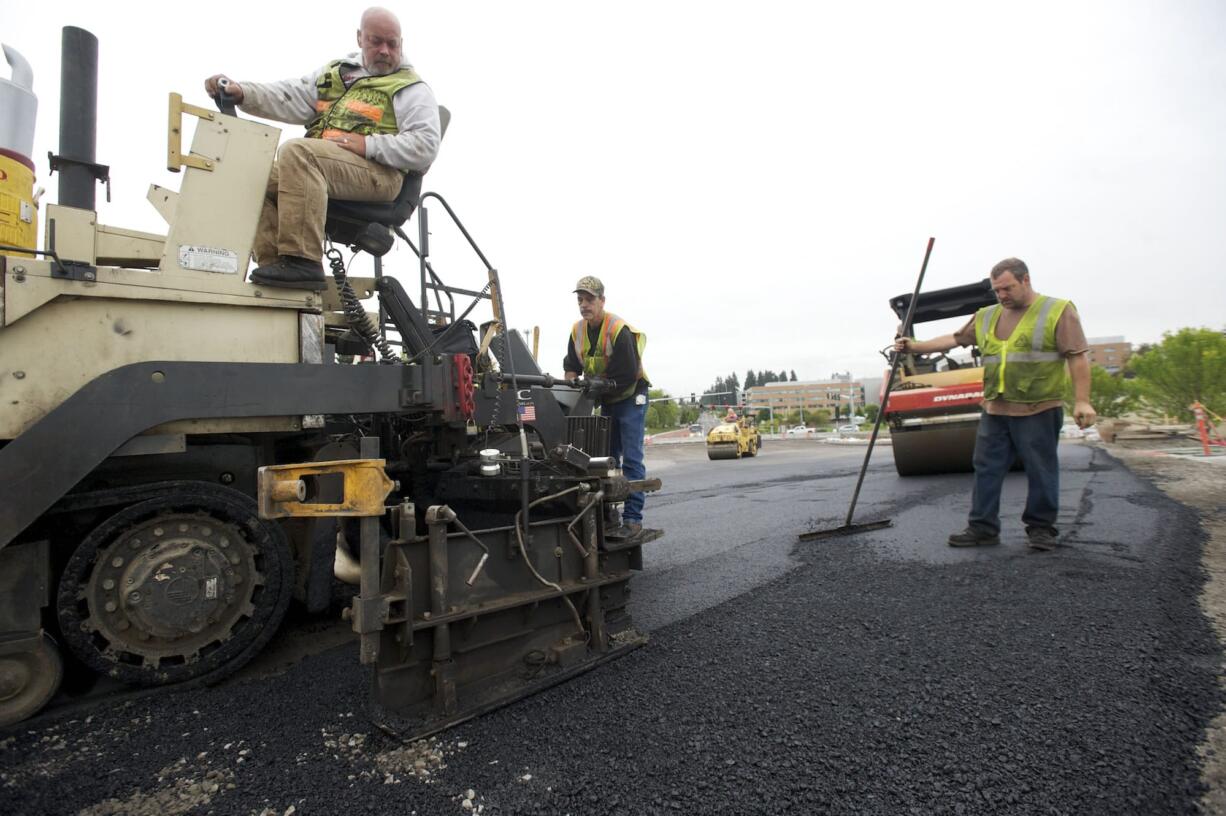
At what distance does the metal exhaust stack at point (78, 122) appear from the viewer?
8.43ft

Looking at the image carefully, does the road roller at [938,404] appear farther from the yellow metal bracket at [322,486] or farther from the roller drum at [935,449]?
the yellow metal bracket at [322,486]

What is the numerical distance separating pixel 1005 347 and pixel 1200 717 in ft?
9.10

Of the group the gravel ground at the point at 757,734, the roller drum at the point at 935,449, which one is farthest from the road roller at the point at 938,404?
the gravel ground at the point at 757,734

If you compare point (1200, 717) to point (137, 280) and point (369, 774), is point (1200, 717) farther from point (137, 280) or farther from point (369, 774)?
point (137, 280)

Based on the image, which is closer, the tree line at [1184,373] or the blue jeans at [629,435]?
the blue jeans at [629,435]

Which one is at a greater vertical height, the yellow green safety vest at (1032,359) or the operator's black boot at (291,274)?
the operator's black boot at (291,274)

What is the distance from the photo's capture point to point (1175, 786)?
1.47 m

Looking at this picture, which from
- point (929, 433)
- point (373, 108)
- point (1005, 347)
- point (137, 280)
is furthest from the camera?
point (929, 433)

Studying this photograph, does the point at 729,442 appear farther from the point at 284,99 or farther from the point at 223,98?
the point at 223,98

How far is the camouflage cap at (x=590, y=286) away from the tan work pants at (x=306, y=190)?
1626 mm

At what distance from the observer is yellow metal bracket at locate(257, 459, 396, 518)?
6.05 feet

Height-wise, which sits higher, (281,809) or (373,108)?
(373,108)

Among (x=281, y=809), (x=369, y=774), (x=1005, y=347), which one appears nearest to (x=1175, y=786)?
(x=369, y=774)

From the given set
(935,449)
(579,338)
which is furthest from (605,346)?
(935,449)
